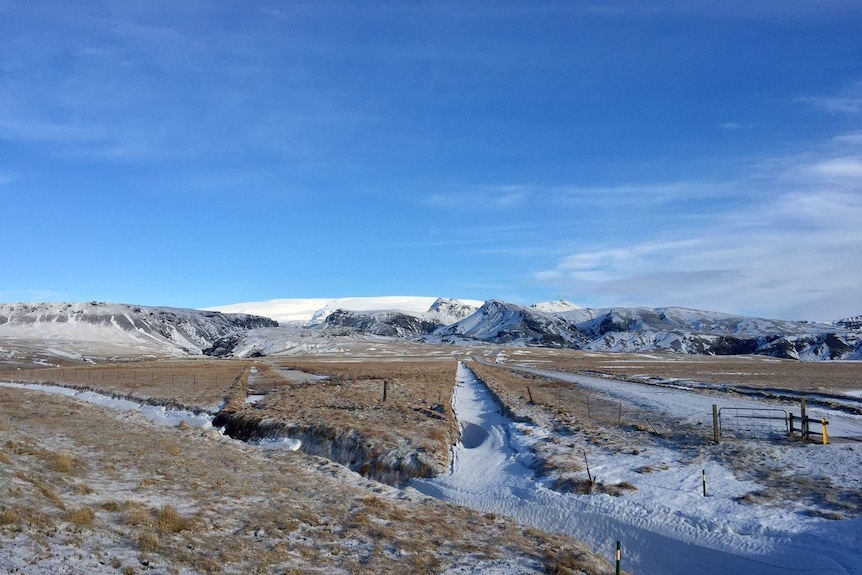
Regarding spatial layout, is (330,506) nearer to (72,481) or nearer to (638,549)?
(72,481)

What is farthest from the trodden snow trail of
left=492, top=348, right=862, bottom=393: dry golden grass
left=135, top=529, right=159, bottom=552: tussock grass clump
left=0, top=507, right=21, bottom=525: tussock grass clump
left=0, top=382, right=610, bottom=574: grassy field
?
left=492, top=348, right=862, bottom=393: dry golden grass

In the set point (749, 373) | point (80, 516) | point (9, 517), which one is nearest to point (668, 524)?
point (80, 516)

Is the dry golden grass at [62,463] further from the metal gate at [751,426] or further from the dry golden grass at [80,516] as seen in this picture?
the metal gate at [751,426]

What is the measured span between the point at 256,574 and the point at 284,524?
3311 millimetres

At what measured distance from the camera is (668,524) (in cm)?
1664

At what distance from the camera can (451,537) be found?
14688 millimetres

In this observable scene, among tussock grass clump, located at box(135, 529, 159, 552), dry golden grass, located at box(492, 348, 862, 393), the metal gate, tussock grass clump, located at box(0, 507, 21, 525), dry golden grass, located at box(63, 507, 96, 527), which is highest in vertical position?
tussock grass clump, located at box(0, 507, 21, 525)

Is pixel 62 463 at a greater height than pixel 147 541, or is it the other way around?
pixel 62 463

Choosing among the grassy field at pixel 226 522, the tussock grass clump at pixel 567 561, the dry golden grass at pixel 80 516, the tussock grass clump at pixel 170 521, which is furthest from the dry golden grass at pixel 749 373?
the dry golden grass at pixel 80 516

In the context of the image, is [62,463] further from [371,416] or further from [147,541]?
[371,416]

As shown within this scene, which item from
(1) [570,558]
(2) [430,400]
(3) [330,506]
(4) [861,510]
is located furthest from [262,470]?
(2) [430,400]

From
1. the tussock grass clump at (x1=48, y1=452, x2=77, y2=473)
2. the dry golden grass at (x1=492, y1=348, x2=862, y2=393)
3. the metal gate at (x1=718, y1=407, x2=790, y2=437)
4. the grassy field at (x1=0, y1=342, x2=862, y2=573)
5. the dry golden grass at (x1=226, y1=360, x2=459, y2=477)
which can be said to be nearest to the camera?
the grassy field at (x1=0, y1=342, x2=862, y2=573)

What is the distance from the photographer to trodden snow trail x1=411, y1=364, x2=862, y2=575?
14.4 m

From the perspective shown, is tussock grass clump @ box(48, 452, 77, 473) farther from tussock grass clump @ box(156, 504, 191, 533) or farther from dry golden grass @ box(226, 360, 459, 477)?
dry golden grass @ box(226, 360, 459, 477)
